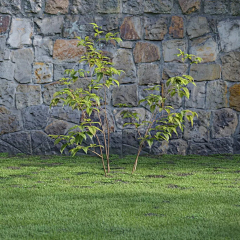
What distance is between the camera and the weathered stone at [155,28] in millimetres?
4926

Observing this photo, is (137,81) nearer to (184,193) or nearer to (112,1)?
(112,1)

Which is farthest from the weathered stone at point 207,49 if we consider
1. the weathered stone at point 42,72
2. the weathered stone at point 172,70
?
the weathered stone at point 42,72

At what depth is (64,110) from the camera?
16.1 ft

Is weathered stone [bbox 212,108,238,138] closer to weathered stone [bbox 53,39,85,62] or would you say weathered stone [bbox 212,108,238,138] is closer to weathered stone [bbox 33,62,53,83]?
weathered stone [bbox 53,39,85,62]

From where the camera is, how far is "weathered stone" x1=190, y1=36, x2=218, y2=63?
16.2ft

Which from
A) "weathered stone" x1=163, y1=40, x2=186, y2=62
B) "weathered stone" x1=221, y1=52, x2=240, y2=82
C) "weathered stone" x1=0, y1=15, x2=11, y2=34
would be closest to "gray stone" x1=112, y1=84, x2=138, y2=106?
"weathered stone" x1=163, y1=40, x2=186, y2=62

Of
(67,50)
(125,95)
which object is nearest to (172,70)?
(125,95)

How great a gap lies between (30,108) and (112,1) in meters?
1.54

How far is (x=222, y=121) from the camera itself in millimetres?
4945

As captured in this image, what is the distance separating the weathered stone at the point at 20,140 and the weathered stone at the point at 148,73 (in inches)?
56.9

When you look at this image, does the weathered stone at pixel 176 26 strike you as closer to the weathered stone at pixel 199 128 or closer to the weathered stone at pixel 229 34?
the weathered stone at pixel 229 34

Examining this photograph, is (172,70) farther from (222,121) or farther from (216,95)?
(222,121)

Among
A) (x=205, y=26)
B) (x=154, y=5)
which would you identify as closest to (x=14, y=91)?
(x=154, y=5)

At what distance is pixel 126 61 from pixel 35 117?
1.22m
